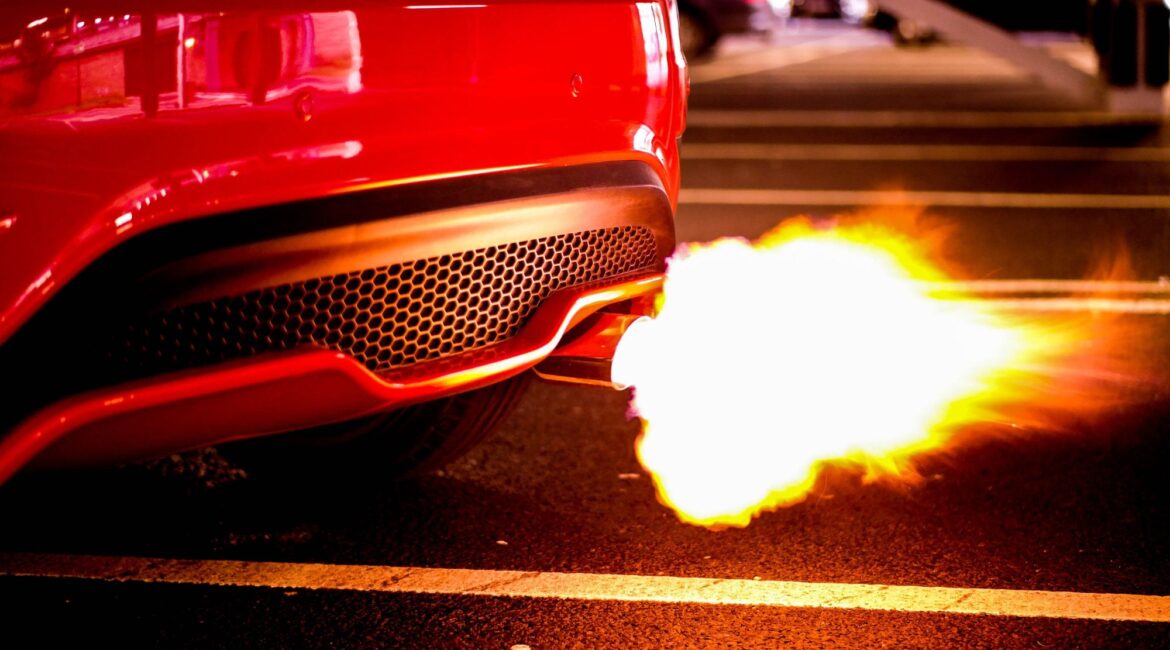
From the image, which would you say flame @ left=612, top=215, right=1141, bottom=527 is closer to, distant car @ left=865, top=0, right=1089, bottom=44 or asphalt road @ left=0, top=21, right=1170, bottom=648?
asphalt road @ left=0, top=21, right=1170, bottom=648

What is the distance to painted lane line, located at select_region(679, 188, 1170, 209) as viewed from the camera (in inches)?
312

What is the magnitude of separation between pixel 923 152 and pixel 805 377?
20.2 ft

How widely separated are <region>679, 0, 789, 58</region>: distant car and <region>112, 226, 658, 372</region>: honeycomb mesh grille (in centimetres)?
1619

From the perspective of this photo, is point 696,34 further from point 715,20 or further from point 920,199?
point 920,199

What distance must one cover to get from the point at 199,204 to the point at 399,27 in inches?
20.6

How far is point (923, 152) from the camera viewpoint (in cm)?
1022

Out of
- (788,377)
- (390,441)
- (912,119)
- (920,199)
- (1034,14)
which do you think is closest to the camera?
(390,441)

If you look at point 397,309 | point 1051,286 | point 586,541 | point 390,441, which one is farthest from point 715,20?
point 397,309

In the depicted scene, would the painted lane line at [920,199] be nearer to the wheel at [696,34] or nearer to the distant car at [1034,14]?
the wheel at [696,34]

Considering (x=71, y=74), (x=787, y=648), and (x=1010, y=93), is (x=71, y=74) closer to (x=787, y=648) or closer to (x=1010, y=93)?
(x=787, y=648)

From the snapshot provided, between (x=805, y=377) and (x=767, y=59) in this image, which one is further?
(x=767, y=59)

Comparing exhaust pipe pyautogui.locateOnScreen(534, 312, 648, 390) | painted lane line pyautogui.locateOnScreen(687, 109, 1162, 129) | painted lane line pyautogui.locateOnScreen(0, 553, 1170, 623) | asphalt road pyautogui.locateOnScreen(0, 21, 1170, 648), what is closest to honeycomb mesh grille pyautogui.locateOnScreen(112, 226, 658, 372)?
exhaust pipe pyautogui.locateOnScreen(534, 312, 648, 390)

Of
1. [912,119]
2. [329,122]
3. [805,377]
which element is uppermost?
[329,122]

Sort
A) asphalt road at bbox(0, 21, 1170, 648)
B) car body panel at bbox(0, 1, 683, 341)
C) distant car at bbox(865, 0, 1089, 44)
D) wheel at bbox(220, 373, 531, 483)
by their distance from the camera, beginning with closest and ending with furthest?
car body panel at bbox(0, 1, 683, 341) < asphalt road at bbox(0, 21, 1170, 648) < wheel at bbox(220, 373, 531, 483) < distant car at bbox(865, 0, 1089, 44)
